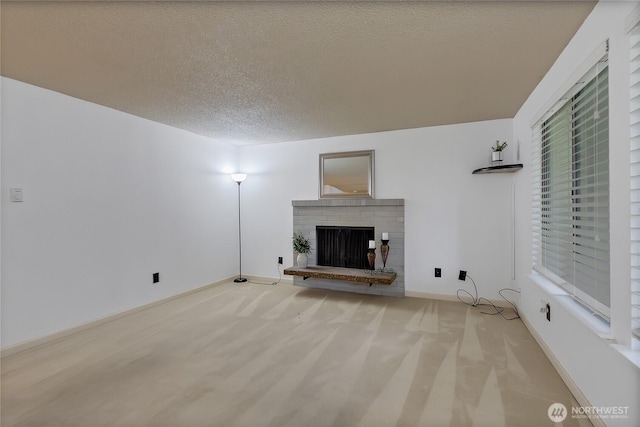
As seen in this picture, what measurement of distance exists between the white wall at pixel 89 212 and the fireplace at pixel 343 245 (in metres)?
1.78

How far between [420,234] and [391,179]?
0.85 metres

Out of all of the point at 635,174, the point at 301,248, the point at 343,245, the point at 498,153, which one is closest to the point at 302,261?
the point at 301,248

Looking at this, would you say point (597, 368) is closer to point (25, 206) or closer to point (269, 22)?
point (269, 22)

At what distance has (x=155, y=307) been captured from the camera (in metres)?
3.44

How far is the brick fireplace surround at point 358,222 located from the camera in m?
3.86

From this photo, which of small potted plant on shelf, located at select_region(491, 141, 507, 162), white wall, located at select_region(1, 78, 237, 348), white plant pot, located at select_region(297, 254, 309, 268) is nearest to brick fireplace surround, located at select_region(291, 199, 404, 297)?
white plant pot, located at select_region(297, 254, 309, 268)

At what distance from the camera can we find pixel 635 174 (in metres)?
1.26

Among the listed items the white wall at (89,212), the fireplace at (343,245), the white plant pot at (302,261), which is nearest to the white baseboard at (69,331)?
the white wall at (89,212)

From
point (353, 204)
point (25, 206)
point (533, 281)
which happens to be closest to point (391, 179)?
point (353, 204)

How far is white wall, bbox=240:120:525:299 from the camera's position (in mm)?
3443

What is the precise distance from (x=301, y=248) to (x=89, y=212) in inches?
101

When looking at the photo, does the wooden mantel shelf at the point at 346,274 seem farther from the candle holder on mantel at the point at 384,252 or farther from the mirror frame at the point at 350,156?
the mirror frame at the point at 350,156

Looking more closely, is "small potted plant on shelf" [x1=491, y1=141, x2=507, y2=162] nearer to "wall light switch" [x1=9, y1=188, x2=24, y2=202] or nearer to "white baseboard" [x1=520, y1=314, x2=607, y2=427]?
"white baseboard" [x1=520, y1=314, x2=607, y2=427]

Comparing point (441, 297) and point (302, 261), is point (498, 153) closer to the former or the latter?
point (441, 297)
